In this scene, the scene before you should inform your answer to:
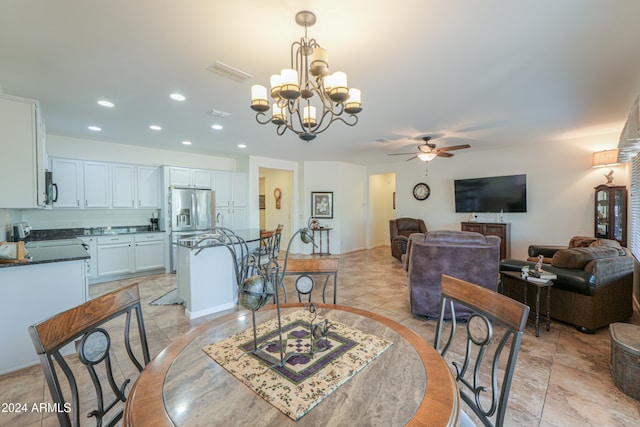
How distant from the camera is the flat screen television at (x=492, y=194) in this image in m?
5.64

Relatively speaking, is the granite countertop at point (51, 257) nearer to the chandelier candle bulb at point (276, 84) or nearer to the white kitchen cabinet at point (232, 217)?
the chandelier candle bulb at point (276, 84)

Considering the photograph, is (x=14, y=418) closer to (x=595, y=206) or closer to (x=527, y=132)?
(x=527, y=132)

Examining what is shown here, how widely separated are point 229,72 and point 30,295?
104 inches

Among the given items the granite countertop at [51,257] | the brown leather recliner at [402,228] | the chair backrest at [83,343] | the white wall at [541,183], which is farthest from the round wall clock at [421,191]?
the chair backrest at [83,343]

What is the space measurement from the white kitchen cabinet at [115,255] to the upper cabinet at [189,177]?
136cm

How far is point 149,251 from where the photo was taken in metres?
5.30

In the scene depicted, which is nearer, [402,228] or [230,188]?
[230,188]

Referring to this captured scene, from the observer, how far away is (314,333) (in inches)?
45.9

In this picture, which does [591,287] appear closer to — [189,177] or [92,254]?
[189,177]

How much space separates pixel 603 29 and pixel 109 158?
692 cm

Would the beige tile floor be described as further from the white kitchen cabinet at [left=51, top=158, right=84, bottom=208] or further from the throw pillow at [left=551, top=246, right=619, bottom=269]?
the white kitchen cabinet at [left=51, top=158, right=84, bottom=208]

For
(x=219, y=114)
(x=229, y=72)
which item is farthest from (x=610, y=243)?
(x=219, y=114)

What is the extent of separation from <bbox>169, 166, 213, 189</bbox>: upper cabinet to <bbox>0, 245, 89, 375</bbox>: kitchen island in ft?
10.6

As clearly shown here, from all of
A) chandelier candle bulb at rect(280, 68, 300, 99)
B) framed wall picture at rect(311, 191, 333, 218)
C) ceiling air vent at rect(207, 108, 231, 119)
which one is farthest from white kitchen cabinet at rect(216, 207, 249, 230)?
chandelier candle bulb at rect(280, 68, 300, 99)
